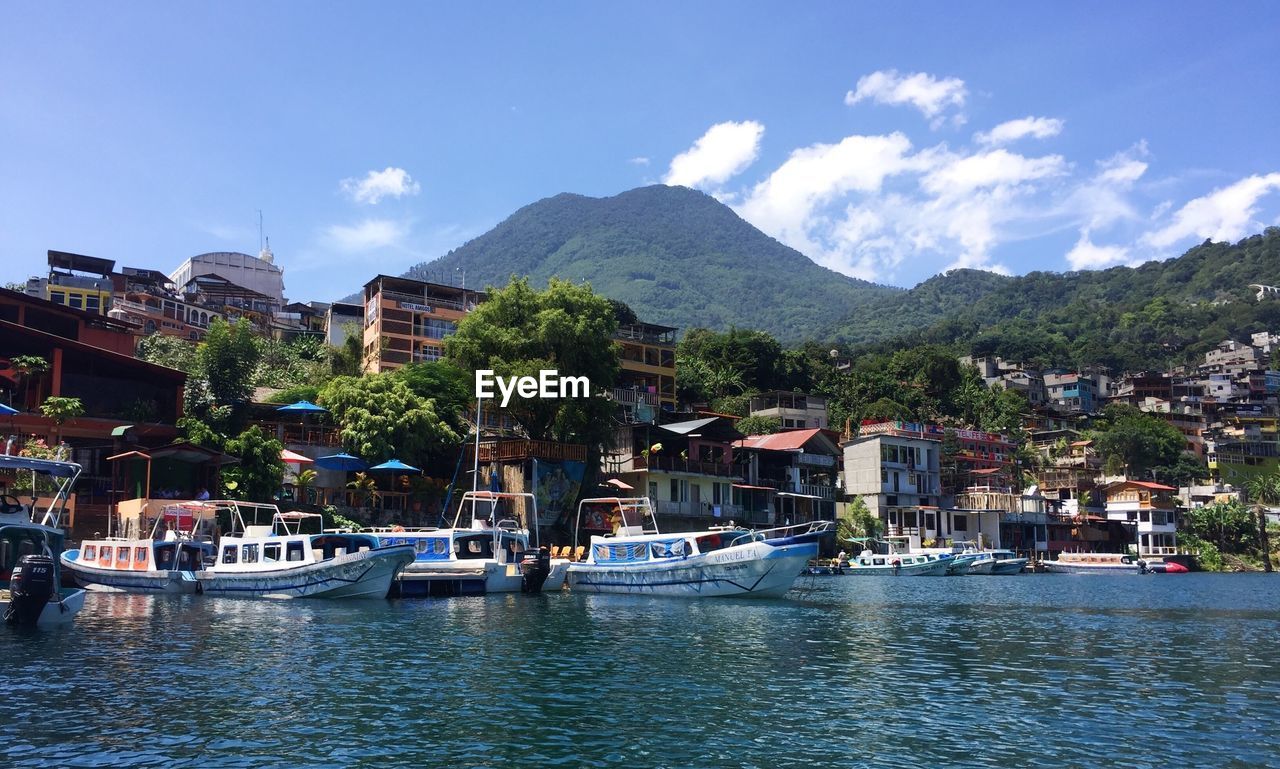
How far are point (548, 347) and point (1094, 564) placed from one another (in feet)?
172

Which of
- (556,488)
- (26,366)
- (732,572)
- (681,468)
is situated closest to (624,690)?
(732,572)

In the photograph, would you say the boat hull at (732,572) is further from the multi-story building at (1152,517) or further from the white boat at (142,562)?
the multi-story building at (1152,517)

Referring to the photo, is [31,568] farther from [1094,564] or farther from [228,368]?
[1094,564]

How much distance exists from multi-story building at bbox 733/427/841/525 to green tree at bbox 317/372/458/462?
22451 mm

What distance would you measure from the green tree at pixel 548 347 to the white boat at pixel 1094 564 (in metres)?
43.8

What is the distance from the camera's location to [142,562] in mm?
37594

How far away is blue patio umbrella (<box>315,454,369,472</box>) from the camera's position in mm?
49906

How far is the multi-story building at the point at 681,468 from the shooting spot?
6119cm

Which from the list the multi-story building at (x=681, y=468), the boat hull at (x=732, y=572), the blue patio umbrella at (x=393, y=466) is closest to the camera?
the boat hull at (x=732, y=572)

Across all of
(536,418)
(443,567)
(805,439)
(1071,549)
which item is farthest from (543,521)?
(1071,549)

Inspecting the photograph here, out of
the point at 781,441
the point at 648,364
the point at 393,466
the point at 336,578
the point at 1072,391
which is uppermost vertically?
the point at 1072,391

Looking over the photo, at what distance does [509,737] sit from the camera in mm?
14227

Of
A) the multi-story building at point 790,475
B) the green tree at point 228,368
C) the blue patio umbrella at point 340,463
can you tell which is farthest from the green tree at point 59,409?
the multi-story building at point 790,475

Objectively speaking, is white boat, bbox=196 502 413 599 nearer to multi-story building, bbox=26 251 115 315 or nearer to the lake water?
the lake water
